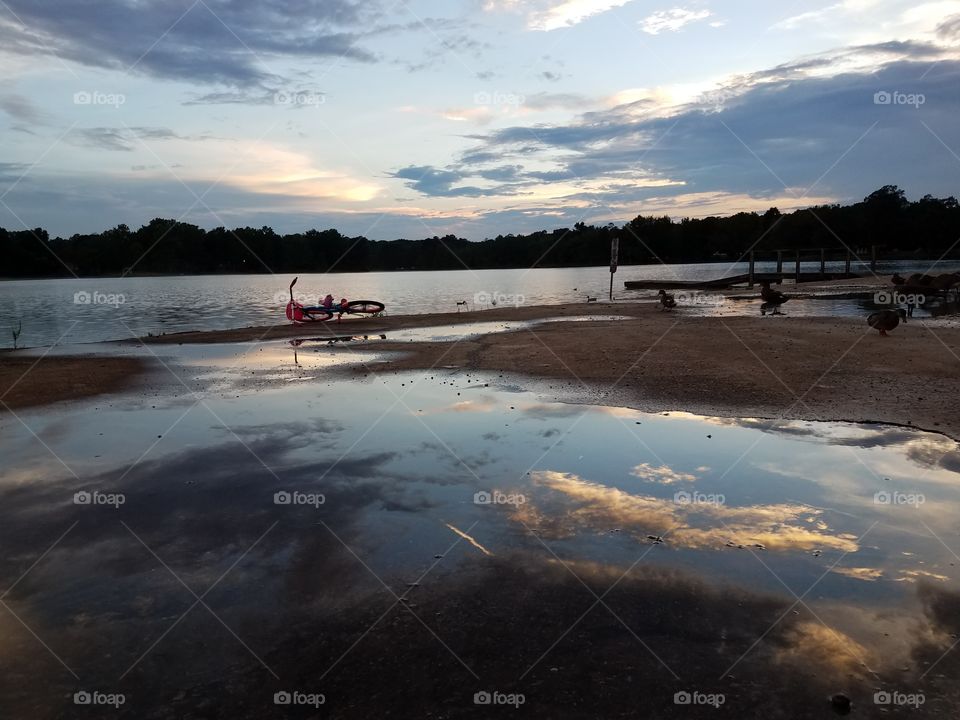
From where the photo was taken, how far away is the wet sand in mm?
12516

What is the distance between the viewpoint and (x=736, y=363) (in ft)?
57.1

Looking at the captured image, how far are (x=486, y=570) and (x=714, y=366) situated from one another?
1304cm

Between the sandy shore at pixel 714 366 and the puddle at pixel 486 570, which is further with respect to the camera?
the sandy shore at pixel 714 366

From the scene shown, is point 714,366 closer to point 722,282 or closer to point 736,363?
point 736,363

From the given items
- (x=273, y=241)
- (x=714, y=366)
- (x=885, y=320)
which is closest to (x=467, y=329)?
(x=714, y=366)

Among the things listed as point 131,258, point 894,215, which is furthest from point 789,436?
point 131,258

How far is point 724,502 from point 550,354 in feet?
44.1

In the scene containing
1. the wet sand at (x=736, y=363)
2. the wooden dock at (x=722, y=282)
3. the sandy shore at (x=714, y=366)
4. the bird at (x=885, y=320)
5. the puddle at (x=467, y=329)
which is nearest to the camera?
the wet sand at (x=736, y=363)

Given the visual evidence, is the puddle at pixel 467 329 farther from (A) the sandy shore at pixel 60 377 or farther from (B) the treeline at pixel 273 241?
(B) the treeline at pixel 273 241

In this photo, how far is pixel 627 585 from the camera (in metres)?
5.50

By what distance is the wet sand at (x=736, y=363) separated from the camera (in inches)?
493

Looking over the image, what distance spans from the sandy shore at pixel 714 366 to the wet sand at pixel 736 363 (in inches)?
1.3

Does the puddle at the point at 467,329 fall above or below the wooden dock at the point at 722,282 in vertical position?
below

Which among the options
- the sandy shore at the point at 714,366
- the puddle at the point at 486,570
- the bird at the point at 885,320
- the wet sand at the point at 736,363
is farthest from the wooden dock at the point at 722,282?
the puddle at the point at 486,570
